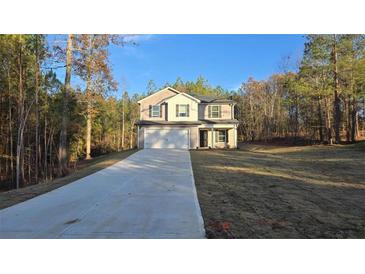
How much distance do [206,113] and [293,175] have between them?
45.8ft

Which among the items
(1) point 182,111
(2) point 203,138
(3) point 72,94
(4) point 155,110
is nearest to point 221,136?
(2) point 203,138

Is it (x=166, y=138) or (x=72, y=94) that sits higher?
(x=72, y=94)

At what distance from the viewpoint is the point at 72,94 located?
16062 mm

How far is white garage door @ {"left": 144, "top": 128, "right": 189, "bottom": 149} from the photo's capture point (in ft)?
66.1

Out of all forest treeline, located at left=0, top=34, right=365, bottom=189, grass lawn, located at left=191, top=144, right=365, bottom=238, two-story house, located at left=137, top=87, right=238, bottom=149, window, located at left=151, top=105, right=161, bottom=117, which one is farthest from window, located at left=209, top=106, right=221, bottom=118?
grass lawn, located at left=191, top=144, right=365, bottom=238

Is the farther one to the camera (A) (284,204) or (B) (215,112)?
(B) (215,112)

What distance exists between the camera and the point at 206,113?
2200cm

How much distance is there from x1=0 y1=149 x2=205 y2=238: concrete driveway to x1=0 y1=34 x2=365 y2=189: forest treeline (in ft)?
23.2

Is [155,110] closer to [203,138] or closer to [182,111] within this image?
[182,111]

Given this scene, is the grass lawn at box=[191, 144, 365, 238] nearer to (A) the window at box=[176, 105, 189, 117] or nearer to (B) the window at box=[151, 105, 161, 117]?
(A) the window at box=[176, 105, 189, 117]

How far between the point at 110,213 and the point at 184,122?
627 inches
